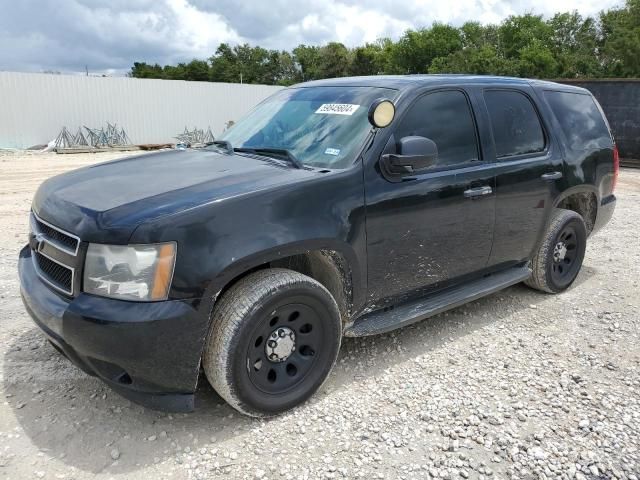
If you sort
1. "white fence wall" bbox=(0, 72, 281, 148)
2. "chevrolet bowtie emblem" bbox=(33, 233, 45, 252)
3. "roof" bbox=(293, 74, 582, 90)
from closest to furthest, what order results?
1. "chevrolet bowtie emblem" bbox=(33, 233, 45, 252)
2. "roof" bbox=(293, 74, 582, 90)
3. "white fence wall" bbox=(0, 72, 281, 148)

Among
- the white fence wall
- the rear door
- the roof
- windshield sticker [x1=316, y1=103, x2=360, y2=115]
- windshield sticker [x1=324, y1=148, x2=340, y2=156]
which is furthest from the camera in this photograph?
the white fence wall

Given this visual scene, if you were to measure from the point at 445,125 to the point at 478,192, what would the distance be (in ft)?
1.74

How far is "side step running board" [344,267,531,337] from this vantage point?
10.8 ft

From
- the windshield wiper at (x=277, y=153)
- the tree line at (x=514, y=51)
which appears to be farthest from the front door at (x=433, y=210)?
the tree line at (x=514, y=51)

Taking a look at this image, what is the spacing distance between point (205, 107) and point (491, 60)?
2269cm

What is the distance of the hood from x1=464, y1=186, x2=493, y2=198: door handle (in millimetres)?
1254

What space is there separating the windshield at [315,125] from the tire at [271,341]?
0.84 m

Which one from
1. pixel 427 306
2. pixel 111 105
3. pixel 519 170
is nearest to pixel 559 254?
pixel 519 170

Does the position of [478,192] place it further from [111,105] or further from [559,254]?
[111,105]

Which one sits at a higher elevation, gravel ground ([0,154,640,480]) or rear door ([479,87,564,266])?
rear door ([479,87,564,266])

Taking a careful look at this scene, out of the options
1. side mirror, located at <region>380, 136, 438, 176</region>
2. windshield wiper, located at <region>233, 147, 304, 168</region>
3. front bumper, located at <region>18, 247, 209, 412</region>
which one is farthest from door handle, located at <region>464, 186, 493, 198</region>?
front bumper, located at <region>18, 247, 209, 412</region>

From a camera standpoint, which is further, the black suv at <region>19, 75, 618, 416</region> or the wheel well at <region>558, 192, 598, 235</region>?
the wheel well at <region>558, 192, 598, 235</region>

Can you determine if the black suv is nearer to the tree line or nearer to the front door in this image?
the front door

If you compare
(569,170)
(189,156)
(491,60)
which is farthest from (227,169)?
(491,60)
